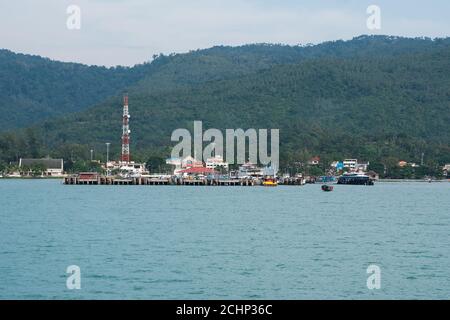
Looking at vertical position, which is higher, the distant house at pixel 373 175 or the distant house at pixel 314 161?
the distant house at pixel 314 161

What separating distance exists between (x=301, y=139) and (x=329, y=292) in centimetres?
15869

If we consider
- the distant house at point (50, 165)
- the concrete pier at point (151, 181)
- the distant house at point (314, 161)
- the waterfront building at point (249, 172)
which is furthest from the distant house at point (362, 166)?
the distant house at point (50, 165)

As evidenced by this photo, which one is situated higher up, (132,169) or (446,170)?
(132,169)

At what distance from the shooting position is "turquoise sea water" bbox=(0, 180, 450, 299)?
34.6 metres

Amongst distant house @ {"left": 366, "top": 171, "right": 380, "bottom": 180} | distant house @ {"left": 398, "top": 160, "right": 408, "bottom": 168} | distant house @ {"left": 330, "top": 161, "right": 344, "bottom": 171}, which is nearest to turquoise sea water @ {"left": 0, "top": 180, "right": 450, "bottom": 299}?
distant house @ {"left": 366, "top": 171, "right": 380, "bottom": 180}

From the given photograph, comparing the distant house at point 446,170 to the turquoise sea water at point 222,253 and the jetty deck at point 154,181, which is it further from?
the turquoise sea water at point 222,253

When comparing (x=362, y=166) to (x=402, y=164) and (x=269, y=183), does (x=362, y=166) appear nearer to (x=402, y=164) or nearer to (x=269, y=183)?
(x=402, y=164)

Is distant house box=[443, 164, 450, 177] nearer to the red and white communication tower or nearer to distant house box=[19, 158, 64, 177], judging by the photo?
the red and white communication tower

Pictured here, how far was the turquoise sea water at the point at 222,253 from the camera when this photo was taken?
34625 millimetres

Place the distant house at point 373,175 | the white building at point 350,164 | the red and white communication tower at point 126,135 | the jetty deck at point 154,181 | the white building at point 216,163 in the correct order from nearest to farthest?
the red and white communication tower at point 126,135 → the jetty deck at point 154,181 → the white building at point 216,163 → the distant house at point 373,175 → the white building at point 350,164

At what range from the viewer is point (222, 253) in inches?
1725

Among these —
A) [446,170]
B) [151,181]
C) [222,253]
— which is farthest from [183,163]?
[222,253]

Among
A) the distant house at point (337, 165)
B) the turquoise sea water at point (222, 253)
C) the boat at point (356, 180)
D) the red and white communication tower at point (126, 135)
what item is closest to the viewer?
the turquoise sea water at point (222, 253)
